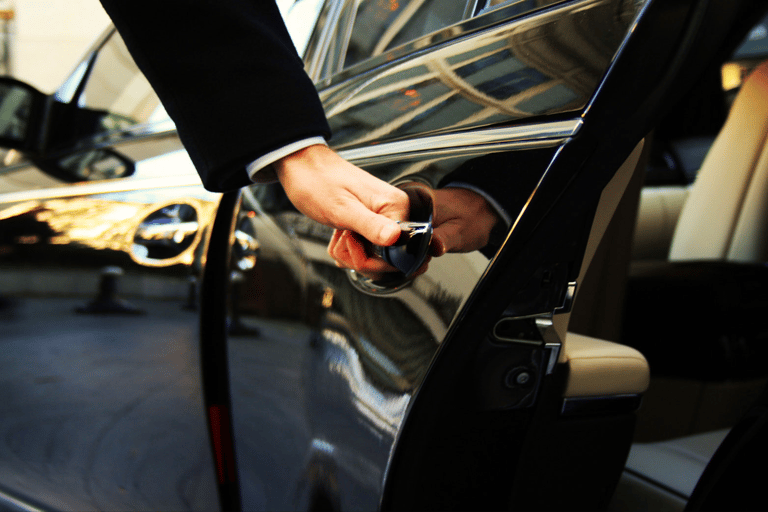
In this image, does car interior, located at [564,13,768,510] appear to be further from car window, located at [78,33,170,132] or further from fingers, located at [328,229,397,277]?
car window, located at [78,33,170,132]

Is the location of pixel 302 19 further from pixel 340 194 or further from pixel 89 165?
pixel 89 165

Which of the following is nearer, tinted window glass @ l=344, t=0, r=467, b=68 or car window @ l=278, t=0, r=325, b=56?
tinted window glass @ l=344, t=0, r=467, b=68

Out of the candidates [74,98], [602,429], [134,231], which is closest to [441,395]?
[602,429]

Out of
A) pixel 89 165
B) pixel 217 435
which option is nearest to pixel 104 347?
pixel 217 435

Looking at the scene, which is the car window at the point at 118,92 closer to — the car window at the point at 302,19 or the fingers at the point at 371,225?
the car window at the point at 302,19

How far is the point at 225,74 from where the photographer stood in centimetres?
68

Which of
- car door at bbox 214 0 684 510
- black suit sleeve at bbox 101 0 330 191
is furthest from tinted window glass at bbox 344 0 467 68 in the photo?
black suit sleeve at bbox 101 0 330 191

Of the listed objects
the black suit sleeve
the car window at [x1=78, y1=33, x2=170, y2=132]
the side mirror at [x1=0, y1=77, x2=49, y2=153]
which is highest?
the black suit sleeve

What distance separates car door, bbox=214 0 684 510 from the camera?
68cm

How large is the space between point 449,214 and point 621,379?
1.52 ft

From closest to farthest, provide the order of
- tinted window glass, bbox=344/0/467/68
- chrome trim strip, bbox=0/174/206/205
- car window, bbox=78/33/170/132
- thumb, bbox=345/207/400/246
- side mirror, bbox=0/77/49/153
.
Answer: thumb, bbox=345/207/400/246
tinted window glass, bbox=344/0/467/68
chrome trim strip, bbox=0/174/206/205
car window, bbox=78/33/170/132
side mirror, bbox=0/77/49/153

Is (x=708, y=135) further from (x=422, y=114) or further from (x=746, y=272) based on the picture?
(x=422, y=114)

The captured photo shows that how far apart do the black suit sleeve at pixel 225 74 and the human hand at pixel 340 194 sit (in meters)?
0.03

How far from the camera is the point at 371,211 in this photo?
66cm
